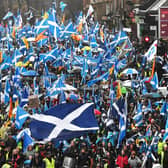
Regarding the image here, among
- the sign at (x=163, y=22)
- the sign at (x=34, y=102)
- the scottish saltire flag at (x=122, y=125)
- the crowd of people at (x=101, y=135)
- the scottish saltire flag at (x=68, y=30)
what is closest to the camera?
the scottish saltire flag at (x=122, y=125)

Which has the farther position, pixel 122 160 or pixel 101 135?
pixel 101 135

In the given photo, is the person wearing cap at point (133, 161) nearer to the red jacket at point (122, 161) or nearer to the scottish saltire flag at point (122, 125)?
the red jacket at point (122, 161)

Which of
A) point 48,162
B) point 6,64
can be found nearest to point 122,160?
point 48,162

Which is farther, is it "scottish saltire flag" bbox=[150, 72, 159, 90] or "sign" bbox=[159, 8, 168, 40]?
"sign" bbox=[159, 8, 168, 40]

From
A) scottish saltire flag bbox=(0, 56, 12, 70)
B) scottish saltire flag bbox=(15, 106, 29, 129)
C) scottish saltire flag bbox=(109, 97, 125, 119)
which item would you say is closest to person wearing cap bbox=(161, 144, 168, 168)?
scottish saltire flag bbox=(109, 97, 125, 119)

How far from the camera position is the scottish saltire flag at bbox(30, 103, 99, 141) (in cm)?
1259

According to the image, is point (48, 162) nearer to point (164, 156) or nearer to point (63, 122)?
point (63, 122)

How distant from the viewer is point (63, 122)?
12742 mm

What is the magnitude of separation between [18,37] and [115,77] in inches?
681

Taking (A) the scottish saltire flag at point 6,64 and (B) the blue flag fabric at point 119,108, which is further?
(A) the scottish saltire flag at point 6,64

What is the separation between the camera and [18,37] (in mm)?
41094

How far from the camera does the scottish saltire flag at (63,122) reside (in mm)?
12594

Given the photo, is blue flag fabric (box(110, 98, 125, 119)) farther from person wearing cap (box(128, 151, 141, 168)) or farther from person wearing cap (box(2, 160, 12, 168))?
person wearing cap (box(2, 160, 12, 168))

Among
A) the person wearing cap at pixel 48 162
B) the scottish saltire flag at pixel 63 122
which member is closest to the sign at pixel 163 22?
the person wearing cap at pixel 48 162
